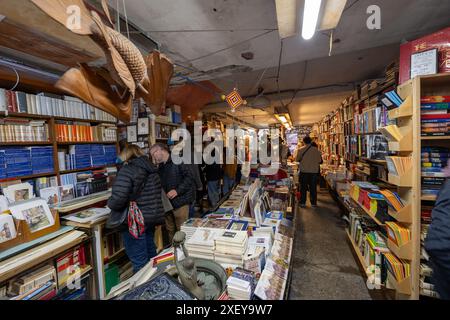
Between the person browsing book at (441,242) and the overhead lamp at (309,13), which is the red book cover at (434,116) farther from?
the overhead lamp at (309,13)

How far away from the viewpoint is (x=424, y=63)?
4.85 ft

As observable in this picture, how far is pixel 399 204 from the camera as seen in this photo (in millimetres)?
1630

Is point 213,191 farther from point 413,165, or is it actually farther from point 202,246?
point 413,165

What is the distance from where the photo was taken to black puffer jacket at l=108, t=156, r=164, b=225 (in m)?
1.82

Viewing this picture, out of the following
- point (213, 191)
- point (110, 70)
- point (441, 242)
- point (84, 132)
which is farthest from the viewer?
point (213, 191)

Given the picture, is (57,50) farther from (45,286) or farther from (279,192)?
(279,192)

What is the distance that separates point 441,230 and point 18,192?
3.47 meters

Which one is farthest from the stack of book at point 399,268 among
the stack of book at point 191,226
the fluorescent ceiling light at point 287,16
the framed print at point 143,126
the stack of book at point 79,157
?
the stack of book at point 79,157

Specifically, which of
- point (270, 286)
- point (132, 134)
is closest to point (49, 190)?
point (132, 134)

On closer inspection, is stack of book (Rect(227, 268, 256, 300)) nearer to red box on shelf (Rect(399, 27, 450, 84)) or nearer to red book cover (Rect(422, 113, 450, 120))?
red book cover (Rect(422, 113, 450, 120))

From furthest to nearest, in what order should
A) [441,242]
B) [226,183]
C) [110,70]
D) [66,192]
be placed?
[226,183], [66,192], [441,242], [110,70]

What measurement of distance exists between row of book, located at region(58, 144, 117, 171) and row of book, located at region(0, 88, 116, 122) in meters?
0.41

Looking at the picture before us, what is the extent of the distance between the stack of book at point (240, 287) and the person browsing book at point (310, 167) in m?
4.07
